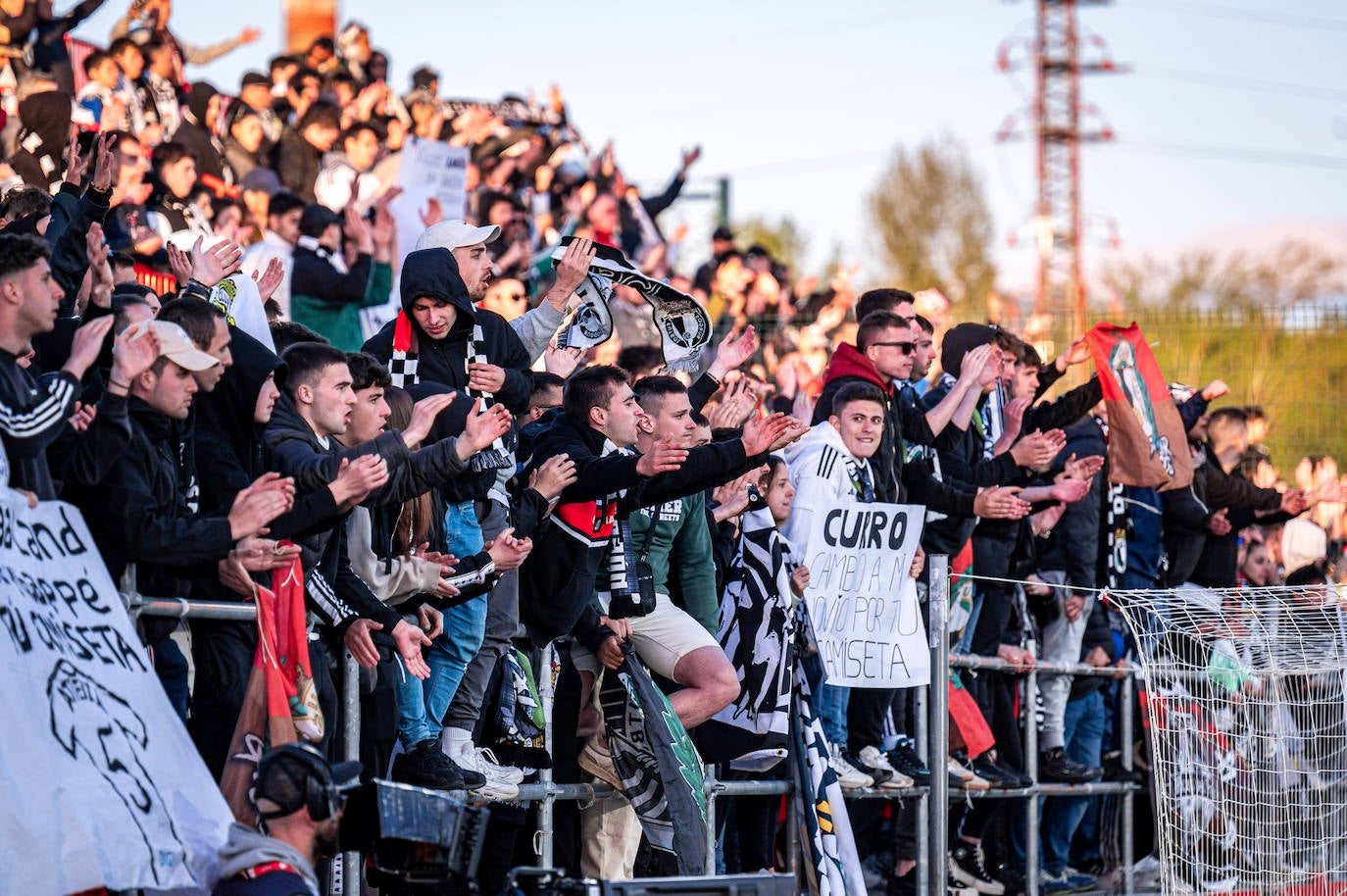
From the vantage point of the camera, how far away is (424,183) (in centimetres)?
1452

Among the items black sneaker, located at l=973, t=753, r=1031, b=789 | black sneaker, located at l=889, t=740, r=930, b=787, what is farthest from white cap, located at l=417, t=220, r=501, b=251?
black sneaker, located at l=973, t=753, r=1031, b=789

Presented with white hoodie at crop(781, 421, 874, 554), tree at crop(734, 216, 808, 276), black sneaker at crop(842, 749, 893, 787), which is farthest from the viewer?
tree at crop(734, 216, 808, 276)

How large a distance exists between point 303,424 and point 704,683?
2.52 meters

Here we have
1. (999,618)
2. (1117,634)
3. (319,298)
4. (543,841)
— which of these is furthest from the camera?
(1117,634)

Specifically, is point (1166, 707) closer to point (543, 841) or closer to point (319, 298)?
point (543, 841)

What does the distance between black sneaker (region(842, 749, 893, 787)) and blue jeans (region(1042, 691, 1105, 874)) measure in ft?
8.65

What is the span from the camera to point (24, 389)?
574cm

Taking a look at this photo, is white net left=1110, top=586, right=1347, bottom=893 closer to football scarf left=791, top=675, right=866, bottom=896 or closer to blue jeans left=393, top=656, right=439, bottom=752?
football scarf left=791, top=675, right=866, bottom=896

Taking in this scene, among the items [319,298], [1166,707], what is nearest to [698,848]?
[1166,707]

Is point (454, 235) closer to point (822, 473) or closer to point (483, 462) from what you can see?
point (483, 462)

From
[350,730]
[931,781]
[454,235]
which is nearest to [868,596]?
[931,781]

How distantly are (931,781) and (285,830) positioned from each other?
4792mm

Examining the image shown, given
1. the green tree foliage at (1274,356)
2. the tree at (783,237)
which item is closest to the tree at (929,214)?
the tree at (783,237)

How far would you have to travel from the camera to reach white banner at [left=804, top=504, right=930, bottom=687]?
9.60 m
